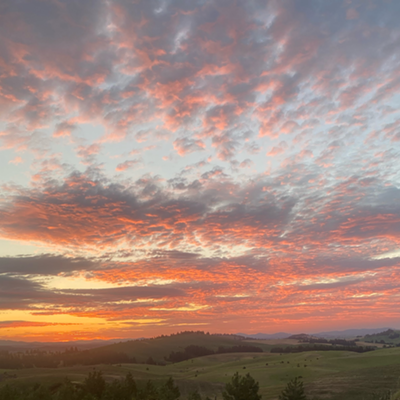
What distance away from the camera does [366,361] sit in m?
131

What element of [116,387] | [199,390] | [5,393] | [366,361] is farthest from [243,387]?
[366,361]

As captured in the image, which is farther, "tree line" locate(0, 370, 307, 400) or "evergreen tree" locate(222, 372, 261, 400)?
"tree line" locate(0, 370, 307, 400)

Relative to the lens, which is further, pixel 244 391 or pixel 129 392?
pixel 129 392

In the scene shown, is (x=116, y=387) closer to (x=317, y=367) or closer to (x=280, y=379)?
(x=280, y=379)

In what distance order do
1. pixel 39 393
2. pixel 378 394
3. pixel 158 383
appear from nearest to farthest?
pixel 39 393 → pixel 378 394 → pixel 158 383

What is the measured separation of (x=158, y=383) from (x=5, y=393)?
56.3 meters

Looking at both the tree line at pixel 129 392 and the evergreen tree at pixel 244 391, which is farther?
the tree line at pixel 129 392

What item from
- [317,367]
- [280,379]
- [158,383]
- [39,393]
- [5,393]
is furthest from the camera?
[317,367]

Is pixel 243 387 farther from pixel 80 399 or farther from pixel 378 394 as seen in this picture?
pixel 378 394

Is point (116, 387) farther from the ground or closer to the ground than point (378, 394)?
farther from the ground

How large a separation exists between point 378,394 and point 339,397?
7.64m

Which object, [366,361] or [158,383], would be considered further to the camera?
[366,361]

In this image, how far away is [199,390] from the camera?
350ft

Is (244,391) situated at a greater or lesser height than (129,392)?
greater
